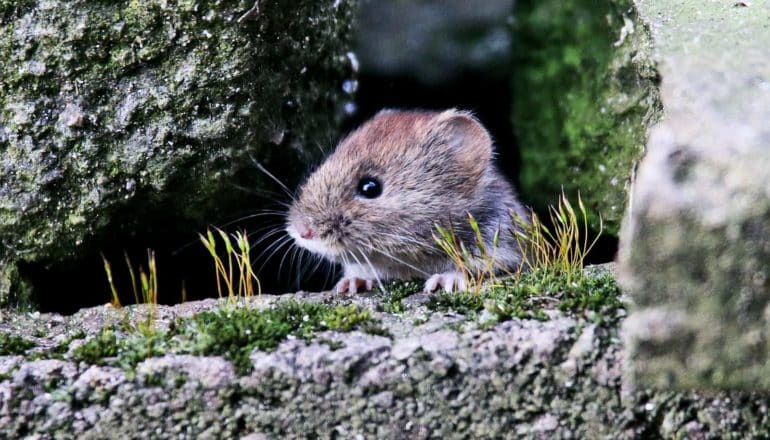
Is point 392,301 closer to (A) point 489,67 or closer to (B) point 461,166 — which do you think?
(B) point 461,166

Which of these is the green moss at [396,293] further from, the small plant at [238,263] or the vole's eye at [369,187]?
the small plant at [238,263]

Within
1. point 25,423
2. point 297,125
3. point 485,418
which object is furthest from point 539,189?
point 25,423

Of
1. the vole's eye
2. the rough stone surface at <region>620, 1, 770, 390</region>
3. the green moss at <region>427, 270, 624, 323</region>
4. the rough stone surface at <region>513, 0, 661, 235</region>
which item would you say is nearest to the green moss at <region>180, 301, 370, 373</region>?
the green moss at <region>427, 270, 624, 323</region>

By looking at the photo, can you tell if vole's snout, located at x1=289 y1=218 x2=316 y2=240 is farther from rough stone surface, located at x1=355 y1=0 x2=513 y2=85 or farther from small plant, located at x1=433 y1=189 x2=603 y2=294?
rough stone surface, located at x1=355 y1=0 x2=513 y2=85

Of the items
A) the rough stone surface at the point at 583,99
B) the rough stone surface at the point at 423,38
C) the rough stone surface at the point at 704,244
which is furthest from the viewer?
the rough stone surface at the point at 423,38

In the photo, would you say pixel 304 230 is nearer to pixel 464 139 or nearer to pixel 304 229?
pixel 304 229

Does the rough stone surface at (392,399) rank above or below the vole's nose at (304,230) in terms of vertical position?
below

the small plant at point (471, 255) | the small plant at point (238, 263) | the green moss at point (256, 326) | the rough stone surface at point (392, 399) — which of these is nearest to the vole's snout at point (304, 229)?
the small plant at point (238, 263)
